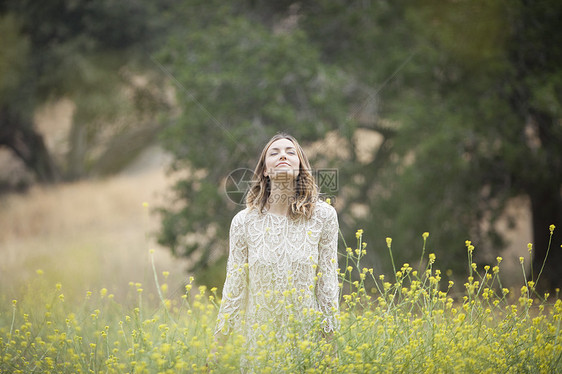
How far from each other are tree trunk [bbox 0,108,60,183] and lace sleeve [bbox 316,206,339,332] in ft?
47.2

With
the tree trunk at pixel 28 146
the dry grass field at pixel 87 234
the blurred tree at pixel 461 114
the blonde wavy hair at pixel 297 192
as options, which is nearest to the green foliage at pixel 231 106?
the dry grass field at pixel 87 234

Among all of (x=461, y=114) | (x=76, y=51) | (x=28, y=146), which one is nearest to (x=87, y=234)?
(x=76, y=51)

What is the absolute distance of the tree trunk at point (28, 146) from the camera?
52.4 feet

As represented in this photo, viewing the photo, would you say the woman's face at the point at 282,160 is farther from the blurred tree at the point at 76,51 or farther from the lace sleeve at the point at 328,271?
the blurred tree at the point at 76,51

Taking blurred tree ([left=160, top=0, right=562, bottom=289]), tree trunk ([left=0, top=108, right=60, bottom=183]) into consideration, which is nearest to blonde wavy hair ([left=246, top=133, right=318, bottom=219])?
blurred tree ([left=160, top=0, right=562, bottom=289])

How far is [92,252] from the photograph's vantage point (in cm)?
941

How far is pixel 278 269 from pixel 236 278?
22 centimetres

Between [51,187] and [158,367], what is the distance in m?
15.4

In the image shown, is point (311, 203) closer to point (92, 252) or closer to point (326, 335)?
point (326, 335)

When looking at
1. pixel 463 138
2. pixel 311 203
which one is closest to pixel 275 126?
pixel 463 138

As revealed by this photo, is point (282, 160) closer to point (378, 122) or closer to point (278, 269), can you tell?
point (278, 269)

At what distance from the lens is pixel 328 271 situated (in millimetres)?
2900

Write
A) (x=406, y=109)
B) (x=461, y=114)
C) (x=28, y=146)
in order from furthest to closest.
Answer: (x=28, y=146)
(x=406, y=109)
(x=461, y=114)

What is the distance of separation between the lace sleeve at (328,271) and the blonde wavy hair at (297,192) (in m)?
0.11
